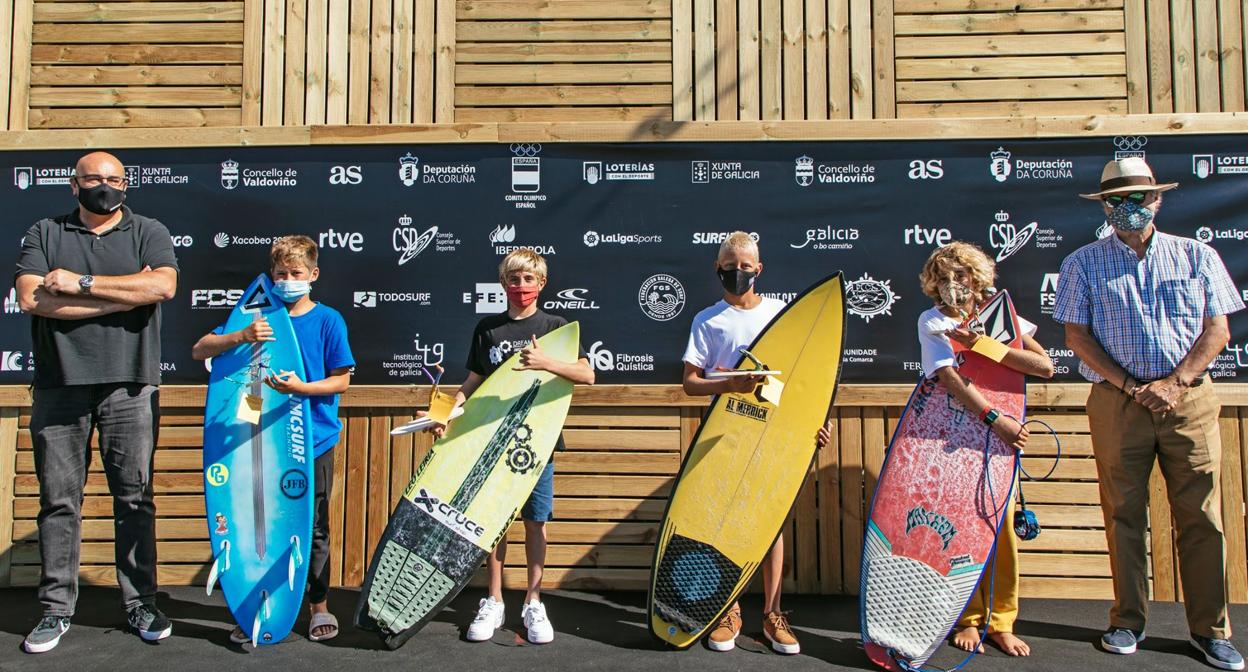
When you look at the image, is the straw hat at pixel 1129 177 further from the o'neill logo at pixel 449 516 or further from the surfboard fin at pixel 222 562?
the surfboard fin at pixel 222 562

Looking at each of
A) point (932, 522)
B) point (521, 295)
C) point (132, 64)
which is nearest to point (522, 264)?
point (521, 295)

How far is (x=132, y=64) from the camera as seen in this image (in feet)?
13.2

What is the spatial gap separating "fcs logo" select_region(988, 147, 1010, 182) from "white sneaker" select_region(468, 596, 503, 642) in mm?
3015

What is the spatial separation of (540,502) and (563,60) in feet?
7.46

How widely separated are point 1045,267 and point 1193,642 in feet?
5.54

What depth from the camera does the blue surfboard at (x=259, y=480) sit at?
9.44ft

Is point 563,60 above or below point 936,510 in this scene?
above

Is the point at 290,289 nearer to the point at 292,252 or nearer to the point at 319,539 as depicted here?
the point at 292,252

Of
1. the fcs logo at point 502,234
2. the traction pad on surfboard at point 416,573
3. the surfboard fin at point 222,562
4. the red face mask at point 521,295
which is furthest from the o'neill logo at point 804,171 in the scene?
the surfboard fin at point 222,562

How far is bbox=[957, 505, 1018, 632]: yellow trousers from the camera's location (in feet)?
9.26

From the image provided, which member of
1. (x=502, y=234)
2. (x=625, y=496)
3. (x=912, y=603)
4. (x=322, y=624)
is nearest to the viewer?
(x=912, y=603)

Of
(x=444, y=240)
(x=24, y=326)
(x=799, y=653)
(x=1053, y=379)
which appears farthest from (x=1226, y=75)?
(x=24, y=326)

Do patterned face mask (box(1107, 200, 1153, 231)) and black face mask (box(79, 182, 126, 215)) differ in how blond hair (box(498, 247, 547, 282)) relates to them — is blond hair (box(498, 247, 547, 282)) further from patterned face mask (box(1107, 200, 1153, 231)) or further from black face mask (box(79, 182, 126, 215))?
patterned face mask (box(1107, 200, 1153, 231))

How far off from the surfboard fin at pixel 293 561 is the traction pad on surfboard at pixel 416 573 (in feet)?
0.94
